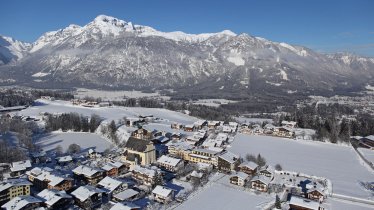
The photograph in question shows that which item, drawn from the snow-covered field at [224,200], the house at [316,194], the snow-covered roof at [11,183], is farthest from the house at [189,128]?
the snow-covered roof at [11,183]

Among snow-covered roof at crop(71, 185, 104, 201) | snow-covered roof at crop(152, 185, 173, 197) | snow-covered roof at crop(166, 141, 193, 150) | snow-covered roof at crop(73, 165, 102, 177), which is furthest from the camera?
snow-covered roof at crop(166, 141, 193, 150)

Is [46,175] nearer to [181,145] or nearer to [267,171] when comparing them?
[181,145]

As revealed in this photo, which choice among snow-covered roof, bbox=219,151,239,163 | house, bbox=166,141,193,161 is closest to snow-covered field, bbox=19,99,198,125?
house, bbox=166,141,193,161

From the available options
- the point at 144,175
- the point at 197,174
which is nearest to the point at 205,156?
the point at 197,174

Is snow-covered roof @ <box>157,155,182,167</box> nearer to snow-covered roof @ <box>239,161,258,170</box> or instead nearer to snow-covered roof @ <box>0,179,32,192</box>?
snow-covered roof @ <box>239,161,258,170</box>

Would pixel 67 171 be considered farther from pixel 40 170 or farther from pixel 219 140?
pixel 219 140

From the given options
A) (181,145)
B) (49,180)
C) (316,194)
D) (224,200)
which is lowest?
(224,200)
